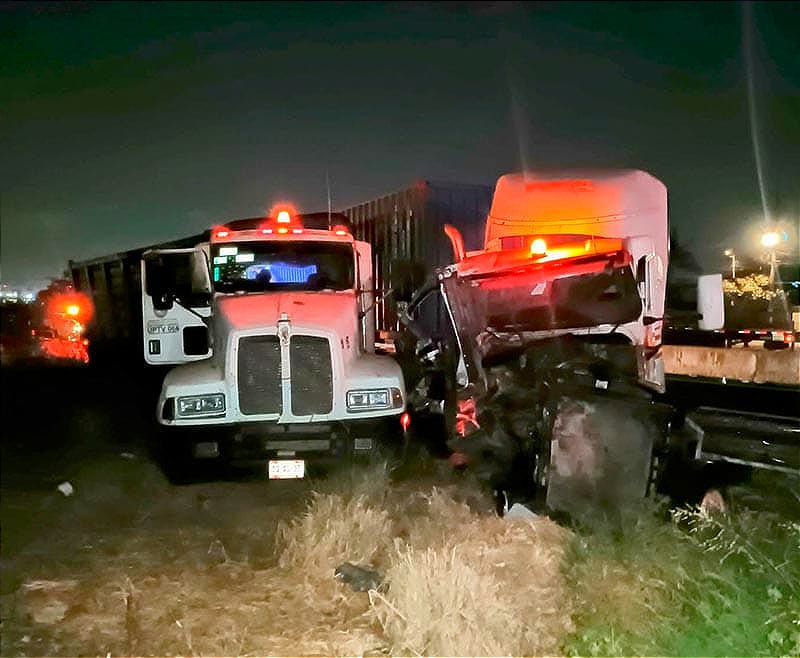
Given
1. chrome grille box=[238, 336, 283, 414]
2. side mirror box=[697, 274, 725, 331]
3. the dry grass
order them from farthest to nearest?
1. side mirror box=[697, 274, 725, 331]
2. chrome grille box=[238, 336, 283, 414]
3. the dry grass

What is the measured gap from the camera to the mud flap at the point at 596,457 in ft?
20.7

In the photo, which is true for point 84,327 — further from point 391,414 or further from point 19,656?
point 19,656

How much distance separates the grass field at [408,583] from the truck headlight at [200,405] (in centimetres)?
94

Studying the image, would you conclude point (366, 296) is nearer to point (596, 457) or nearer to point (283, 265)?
point (283, 265)

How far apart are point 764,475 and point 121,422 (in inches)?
334

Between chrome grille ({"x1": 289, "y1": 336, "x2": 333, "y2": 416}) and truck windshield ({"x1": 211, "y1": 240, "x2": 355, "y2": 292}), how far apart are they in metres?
1.10

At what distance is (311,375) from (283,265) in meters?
1.55

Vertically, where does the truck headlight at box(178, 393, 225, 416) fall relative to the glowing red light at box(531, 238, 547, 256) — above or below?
below

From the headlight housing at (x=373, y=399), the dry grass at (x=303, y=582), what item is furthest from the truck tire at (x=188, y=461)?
the headlight housing at (x=373, y=399)

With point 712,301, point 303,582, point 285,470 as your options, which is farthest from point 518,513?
point 712,301

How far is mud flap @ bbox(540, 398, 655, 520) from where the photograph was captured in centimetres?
631

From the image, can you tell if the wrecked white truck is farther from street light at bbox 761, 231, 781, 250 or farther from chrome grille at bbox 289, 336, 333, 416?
street light at bbox 761, 231, 781, 250

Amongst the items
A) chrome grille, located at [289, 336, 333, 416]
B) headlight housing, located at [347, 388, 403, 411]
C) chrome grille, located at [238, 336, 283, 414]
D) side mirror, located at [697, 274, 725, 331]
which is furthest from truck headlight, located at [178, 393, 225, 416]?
side mirror, located at [697, 274, 725, 331]

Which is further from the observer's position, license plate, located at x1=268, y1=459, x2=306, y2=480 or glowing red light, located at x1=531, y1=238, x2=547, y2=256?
glowing red light, located at x1=531, y1=238, x2=547, y2=256
